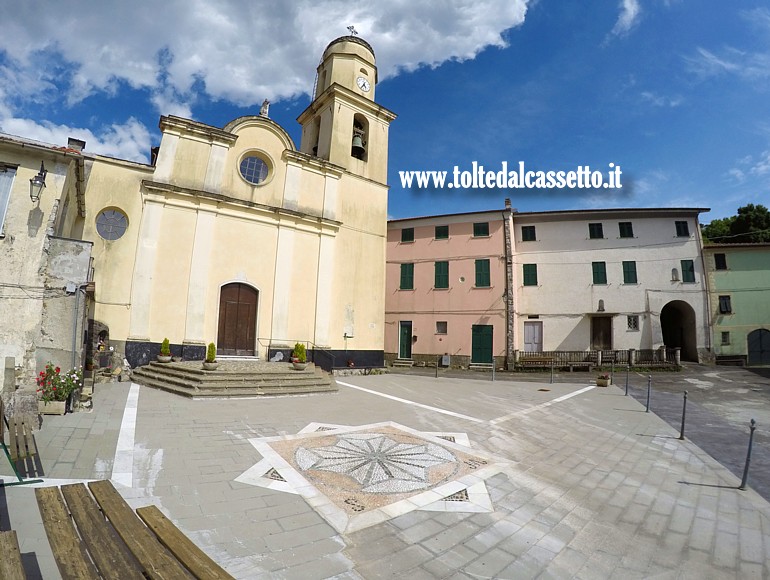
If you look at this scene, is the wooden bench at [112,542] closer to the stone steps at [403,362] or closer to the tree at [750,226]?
the stone steps at [403,362]

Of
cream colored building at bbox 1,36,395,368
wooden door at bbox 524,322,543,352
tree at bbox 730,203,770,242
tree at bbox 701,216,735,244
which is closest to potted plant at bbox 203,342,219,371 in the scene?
cream colored building at bbox 1,36,395,368

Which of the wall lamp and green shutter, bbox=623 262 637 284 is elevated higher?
green shutter, bbox=623 262 637 284

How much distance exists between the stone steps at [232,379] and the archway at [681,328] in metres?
23.1

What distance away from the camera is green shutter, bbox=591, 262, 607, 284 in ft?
74.4

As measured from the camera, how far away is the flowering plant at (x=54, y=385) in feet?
22.8

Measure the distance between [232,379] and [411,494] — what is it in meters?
7.96

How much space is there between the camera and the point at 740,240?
2797cm

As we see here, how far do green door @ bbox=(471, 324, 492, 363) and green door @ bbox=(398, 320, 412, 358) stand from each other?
4.27 meters

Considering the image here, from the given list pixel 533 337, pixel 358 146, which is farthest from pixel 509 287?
pixel 358 146

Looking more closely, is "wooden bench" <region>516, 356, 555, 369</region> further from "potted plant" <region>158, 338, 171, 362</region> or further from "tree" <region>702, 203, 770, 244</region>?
"potted plant" <region>158, 338, 171, 362</region>

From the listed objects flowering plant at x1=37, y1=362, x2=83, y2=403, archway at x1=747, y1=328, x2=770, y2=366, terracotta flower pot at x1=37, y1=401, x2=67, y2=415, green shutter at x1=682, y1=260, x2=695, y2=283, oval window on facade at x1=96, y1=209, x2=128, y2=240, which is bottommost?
terracotta flower pot at x1=37, y1=401, x2=67, y2=415

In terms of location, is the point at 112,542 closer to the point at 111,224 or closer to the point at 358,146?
the point at 111,224

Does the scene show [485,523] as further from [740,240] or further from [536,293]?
[740,240]

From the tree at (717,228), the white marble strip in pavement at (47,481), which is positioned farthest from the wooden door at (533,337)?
the white marble strip in pavement at (47,481)
